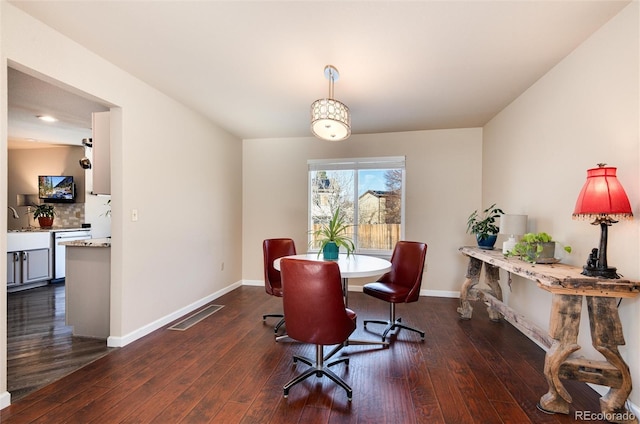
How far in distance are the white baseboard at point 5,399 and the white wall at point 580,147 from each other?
380 cm

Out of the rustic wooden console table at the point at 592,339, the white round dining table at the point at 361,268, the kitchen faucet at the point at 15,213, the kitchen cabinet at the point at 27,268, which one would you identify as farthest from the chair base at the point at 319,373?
the kitchen faucet at the point at 15,213

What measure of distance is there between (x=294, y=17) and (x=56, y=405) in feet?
9.54

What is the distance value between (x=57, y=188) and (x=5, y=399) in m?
5.06

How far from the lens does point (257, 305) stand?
12.8ft

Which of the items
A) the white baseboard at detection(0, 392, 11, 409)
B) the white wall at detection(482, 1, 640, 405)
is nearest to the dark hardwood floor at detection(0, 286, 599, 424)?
the white baseboard at detection(0, 392, 11, 409)

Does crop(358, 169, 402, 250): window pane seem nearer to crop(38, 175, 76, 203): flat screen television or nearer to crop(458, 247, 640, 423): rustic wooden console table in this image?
crop(458, 247, 640, 423): rustic wooden console table

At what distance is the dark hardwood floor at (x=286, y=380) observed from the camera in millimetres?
1748

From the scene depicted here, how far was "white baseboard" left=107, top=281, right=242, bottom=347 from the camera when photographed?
2.64 m

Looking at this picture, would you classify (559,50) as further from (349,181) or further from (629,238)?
(349,181)

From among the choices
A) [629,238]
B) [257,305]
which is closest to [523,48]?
[629,238]

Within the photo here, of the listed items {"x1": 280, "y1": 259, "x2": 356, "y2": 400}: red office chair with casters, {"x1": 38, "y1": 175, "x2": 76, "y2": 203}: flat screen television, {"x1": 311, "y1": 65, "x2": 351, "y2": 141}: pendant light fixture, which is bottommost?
{"x1": 280, "y1": 259, "x2": 356, "y2": 400}: red office chair with casters

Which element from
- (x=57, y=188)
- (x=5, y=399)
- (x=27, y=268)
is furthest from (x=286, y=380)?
(x=57, y=188)

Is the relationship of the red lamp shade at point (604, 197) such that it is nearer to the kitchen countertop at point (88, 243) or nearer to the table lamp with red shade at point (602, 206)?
the table lamp with red shade at point (602, 206)

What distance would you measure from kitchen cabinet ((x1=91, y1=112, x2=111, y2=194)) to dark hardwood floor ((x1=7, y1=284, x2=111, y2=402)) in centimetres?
146
